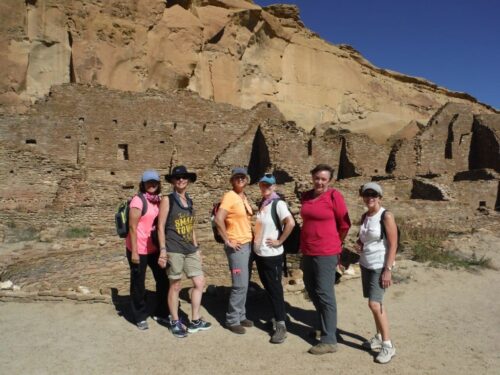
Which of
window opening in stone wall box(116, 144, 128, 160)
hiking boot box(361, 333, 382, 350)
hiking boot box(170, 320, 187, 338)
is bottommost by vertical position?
hiking boot box(170, 320, 187, 338)

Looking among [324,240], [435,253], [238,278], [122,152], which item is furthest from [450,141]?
[238,278]

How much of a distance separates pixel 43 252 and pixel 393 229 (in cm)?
848

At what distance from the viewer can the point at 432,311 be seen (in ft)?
18.2

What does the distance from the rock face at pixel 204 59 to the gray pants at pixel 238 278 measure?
16.6 meters

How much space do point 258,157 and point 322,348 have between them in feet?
47.0

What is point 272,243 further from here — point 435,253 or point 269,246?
point 435,253

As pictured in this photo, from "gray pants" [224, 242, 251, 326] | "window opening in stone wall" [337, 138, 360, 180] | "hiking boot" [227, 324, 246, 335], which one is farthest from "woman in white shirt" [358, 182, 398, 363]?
"window opening in stone wall" [337, 138, 360, 180]

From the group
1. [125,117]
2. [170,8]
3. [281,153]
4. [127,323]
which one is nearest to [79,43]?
[125,117]

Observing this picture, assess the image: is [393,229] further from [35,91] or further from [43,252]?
[35,91]

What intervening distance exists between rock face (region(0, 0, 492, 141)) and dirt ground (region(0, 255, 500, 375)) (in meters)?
15.4

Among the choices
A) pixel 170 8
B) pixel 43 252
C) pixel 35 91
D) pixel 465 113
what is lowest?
pixel 43 252

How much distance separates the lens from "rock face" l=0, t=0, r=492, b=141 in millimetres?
18094

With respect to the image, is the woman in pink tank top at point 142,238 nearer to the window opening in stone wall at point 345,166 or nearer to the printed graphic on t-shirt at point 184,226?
the printed graphic on t-shirt at point 184,226

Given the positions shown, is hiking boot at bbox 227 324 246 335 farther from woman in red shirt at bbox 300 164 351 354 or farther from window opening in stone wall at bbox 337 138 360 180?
window opening in stone wall at bbox 337 138 360 180
